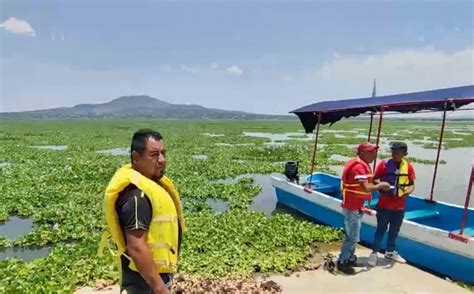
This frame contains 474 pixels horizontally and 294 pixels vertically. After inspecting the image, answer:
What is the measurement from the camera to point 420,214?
29.3 ft

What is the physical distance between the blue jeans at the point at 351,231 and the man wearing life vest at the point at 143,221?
168 inches

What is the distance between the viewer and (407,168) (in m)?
6.91

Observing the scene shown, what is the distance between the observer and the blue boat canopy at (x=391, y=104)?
713cm

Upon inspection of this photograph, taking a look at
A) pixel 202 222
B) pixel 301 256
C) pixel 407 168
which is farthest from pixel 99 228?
pixel 407 168

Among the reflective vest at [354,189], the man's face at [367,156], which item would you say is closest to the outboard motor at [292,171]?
the reflective vest at [354,189]

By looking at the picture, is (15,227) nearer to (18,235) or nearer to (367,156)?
(18,235)

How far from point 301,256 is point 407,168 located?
8.58 feet

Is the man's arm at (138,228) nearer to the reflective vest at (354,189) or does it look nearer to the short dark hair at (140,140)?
the short dark hair at (140,140)

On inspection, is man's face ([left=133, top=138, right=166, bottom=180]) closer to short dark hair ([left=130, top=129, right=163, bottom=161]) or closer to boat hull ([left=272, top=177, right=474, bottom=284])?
short dark hair ([left=130, top=129, right=163, bottom=161])

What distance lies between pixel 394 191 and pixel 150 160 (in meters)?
5.05

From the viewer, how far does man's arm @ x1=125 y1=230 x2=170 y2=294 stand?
109 inches

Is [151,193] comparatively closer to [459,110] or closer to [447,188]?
[459,110]

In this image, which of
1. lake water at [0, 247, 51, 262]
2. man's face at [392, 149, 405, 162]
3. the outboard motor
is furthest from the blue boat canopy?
lake water at [0, 247, 51, 262]

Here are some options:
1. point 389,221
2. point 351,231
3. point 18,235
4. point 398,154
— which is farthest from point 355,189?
point 18,235
